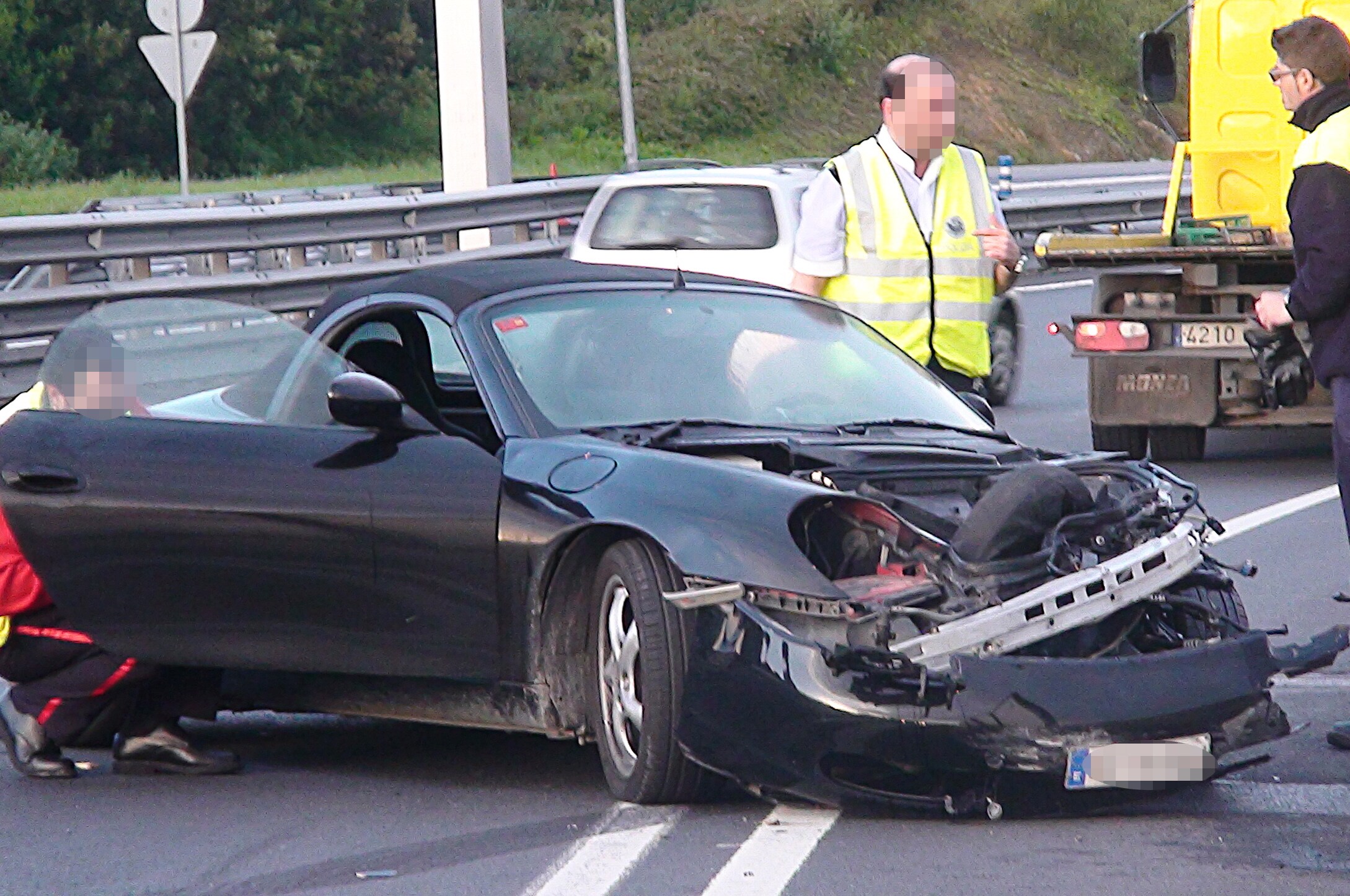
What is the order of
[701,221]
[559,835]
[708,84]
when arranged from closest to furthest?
[559,835] → [701,221] → [708,84]

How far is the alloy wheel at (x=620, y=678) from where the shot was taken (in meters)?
5.42

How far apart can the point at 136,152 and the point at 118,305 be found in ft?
157

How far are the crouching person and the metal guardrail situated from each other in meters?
7.39

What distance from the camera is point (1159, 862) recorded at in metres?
4.91

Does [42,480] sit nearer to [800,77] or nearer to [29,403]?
[29,403]

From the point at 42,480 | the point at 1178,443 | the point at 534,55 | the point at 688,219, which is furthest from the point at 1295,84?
the point at 534,55

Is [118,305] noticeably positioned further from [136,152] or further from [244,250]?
[136,152]

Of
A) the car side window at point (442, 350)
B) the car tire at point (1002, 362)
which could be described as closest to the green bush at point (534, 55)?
the car tire at point (1002, 362)

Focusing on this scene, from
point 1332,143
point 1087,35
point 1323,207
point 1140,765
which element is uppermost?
point 1087,35

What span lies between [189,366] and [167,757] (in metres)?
1.11

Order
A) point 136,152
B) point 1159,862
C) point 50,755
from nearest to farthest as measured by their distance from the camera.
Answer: point 1159,862 → point 50,755 → point 136,152

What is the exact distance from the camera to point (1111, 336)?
12352mm

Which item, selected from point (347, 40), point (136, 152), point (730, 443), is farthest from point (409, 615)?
point (347, 40)

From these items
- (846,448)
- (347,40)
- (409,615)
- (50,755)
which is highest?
(347,40)
